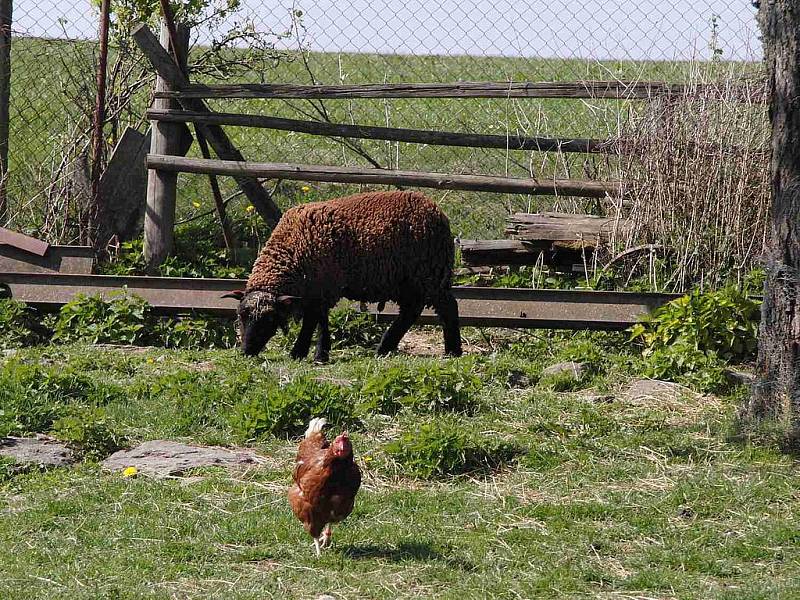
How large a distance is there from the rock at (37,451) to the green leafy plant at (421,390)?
1.99m

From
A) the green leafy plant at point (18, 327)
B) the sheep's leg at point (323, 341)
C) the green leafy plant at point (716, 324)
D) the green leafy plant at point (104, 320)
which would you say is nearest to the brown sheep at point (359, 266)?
the sheep's leg at point (323, 341)

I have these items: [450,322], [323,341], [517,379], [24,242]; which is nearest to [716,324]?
[517,379]

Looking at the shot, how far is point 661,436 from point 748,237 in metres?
3.12

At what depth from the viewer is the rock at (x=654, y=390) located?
25.2 feet

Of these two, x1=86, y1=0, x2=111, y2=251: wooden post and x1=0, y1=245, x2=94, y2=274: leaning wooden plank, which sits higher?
x1=86, y1=0, x2=111, y2=251: wooden post

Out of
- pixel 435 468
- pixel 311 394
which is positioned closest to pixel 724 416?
pixel 435 468

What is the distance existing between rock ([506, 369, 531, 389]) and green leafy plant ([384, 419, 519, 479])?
1742mm

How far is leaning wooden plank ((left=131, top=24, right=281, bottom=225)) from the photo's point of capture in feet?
35.4

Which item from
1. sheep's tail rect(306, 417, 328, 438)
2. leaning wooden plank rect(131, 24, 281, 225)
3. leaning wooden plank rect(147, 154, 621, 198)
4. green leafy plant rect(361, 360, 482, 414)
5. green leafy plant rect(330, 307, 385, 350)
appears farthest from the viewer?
leaning wooden plank rect(131, 24, 281, 225)

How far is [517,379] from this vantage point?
27.4 ft

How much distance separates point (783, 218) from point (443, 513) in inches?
110

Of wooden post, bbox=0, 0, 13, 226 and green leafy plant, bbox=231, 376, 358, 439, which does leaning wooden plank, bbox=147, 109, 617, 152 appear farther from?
green leafy plant, bbox=231, 376, 358, 439

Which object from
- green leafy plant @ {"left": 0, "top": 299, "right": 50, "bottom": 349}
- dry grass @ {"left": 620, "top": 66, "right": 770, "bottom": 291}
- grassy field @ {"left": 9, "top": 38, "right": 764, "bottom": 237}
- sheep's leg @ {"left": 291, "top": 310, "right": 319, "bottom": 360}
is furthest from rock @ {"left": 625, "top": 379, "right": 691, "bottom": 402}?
green leafy plant @ {"left": 0, "top": 299, "right": 50, "bottom": 349}

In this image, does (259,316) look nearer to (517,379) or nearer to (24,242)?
(517,379)
